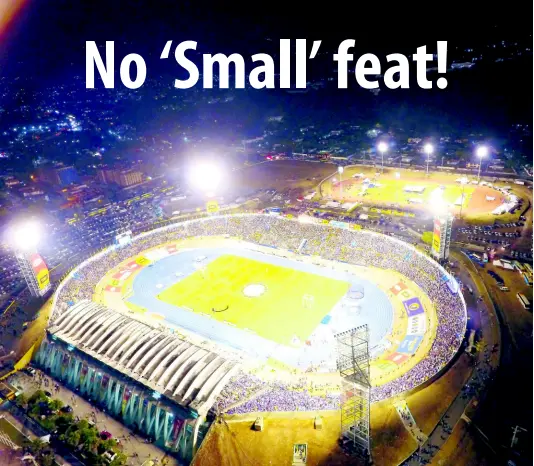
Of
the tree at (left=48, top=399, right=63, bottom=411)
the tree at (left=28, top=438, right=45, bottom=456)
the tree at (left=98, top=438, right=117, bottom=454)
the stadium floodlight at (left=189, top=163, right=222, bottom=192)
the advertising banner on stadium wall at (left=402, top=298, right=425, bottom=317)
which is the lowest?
the tree at (left=28, top=438, right=45, bottom=456)

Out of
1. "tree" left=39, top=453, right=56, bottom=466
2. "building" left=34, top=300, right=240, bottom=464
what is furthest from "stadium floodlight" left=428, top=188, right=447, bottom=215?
"tree" left=39, top=453, right=56, bottom=466

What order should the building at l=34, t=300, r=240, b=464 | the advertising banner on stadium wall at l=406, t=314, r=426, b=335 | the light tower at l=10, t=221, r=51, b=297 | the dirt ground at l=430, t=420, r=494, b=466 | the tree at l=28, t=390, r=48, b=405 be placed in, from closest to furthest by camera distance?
the dirt ground at l=430, t=420, r=494, b=466 < the building at l=34, t=300, r=240, b=464 < the tree at l=28, t=390, r=48, b=405 < the advertising banner on stadium wall at l=406, t=314, r=426, b=335 < the light tower at l=10, t=221, r=51, b=297

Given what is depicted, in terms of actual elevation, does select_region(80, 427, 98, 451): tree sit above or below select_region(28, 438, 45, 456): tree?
above

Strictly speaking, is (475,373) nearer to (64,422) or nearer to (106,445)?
(106,445)

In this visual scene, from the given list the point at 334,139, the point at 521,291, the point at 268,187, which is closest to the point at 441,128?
the point at 334,139

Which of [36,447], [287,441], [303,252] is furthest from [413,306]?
[36,447]

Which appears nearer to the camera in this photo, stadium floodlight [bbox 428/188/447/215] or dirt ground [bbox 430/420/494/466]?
dirt ground [bbox 430/420/494/466]

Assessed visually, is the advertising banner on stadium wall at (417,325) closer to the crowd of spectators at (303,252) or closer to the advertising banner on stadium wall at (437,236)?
the crowd of spectators at (303,252)

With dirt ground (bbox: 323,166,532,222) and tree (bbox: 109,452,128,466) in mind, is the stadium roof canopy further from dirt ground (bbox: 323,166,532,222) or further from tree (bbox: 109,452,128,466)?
dirt ground (bbox: 323,166,532,222)
